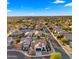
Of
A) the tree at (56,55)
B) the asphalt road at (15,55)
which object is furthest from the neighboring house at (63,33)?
the asphalt road at (15,55)

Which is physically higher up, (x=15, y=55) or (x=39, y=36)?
(x=39, y=36)

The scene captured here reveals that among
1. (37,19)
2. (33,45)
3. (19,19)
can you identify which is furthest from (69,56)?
(19,19)

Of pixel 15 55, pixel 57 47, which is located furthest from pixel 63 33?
pixel 15 55

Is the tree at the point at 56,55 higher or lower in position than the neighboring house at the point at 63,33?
lower

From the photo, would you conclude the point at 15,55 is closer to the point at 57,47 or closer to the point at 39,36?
the point at 39,36

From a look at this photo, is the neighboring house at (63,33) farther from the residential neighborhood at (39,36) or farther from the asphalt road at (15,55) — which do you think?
the asphalt road at (15,55)

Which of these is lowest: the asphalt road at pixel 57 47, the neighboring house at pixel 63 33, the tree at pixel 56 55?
the tree at pixel 56 55

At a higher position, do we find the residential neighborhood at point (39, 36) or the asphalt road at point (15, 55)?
the residential neighborhood at point (39, 36)

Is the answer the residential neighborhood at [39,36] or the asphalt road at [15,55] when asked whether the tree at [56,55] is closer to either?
the residential neighborhood at [39,36]

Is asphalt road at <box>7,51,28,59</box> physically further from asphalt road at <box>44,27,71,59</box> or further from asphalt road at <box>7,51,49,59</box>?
asphalt road at <box>44,27,71,59</box>

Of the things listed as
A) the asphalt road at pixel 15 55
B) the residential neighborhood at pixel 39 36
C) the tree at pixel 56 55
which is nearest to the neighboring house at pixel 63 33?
the residential neighborhood at pixel 39 36

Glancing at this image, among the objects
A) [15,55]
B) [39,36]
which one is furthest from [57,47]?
[15,55]
